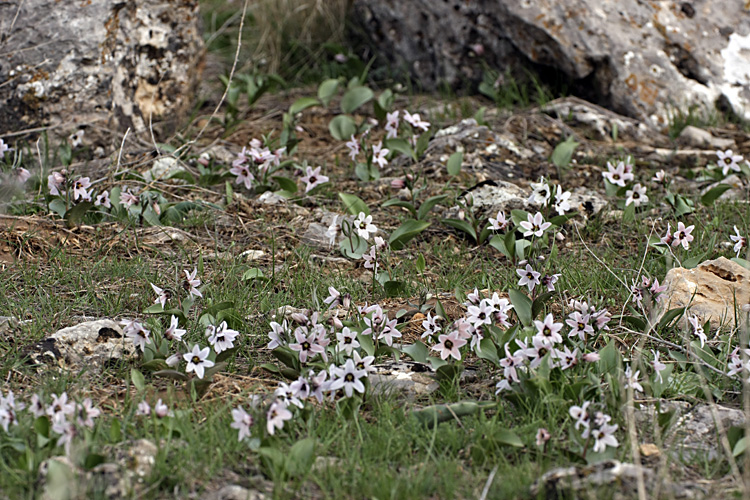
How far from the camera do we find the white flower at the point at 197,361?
7.73 ft

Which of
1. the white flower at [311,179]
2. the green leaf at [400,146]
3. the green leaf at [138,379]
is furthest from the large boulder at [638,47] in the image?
the green leaf at [138,379]

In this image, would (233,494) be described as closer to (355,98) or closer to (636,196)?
(636,196)

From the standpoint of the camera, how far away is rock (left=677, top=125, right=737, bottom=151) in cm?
485

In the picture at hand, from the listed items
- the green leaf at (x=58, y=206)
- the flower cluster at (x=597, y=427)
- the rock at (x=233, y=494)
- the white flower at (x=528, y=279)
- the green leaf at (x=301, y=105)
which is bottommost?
the green leaf at (x=58, y=206)

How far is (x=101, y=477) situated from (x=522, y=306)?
1.52m

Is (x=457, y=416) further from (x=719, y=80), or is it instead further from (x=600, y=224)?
(x=719, y=80)

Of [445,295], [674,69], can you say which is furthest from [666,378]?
[674,69]

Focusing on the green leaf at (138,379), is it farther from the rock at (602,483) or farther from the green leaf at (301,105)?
the green leaf at (301,105)

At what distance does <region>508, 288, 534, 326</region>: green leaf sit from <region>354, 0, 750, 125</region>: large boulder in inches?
113

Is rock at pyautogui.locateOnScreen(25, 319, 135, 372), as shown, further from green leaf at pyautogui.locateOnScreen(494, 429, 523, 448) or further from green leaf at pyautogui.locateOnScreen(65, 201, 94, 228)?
green leaf at pyautogui.locateOnScreen(494, 429, 523, 448)

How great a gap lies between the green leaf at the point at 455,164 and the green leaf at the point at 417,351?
1.82m

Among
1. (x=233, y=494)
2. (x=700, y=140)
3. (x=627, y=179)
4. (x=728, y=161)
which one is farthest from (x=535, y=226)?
(x=700, y=140)

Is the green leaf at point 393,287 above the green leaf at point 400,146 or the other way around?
the other way around

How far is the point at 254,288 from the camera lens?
3205 mm
